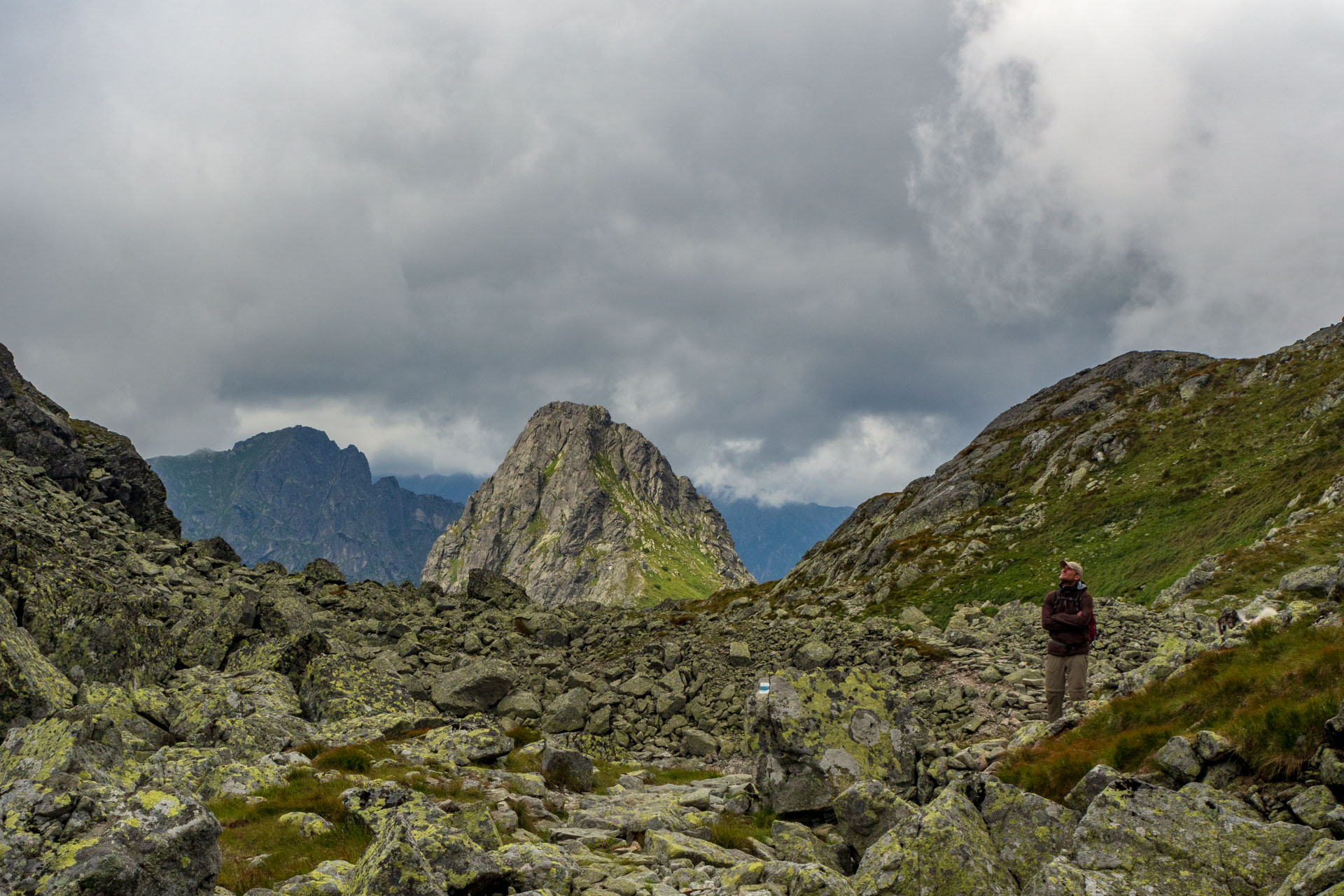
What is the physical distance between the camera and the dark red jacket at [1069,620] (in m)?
20.7

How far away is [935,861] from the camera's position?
10883 millimetres

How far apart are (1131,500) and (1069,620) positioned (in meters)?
64.1

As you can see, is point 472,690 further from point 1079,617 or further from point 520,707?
point 1079,617

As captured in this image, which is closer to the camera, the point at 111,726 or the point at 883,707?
the point at 111,726

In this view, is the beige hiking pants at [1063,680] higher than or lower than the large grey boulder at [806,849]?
higher

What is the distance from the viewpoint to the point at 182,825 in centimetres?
905

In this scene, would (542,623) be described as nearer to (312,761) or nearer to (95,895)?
(312,761)

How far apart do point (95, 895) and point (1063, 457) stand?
113 meters

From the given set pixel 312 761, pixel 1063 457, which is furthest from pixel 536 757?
pixel 1063 457

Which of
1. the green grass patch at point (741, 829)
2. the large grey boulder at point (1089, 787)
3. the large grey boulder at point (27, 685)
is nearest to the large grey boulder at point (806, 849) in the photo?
the green grass patch at point (741, 829)

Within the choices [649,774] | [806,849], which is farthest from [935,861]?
[649,774]

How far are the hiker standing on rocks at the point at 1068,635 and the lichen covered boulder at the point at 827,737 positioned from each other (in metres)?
5.19

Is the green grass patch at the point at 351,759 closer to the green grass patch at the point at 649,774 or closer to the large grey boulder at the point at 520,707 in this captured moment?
the green grass patch at the point at 649,774

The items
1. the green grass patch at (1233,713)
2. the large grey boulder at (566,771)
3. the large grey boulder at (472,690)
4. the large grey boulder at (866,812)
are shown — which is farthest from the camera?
the large grey boulder at (472,690)
